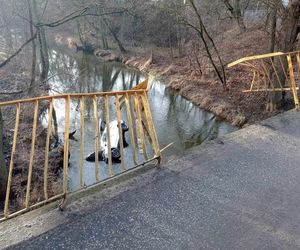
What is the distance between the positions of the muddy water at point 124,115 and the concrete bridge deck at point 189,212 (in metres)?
1.47

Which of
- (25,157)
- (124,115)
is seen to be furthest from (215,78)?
(25,157)

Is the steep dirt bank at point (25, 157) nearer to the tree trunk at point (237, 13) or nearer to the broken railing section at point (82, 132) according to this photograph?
the broken railing section at point (82, 132)

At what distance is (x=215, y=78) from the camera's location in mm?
15133

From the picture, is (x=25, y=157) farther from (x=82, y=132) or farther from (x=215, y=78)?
(x=215, y=78)

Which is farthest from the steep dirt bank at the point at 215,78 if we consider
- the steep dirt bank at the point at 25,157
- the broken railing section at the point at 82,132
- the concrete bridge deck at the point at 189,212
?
the steep dirt bank at the point at 25,157

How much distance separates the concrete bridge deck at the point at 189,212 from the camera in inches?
120

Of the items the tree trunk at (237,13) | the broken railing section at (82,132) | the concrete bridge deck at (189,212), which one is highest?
the tree trunk at (237,13)

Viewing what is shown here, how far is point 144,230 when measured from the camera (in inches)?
125

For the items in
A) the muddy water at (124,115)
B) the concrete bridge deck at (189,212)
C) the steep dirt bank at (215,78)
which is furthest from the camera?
the steep dirt bank at (215,78)

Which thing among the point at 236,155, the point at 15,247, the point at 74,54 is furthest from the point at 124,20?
the point at 15,247

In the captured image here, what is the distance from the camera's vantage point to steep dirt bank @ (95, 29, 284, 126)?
38.0 feet

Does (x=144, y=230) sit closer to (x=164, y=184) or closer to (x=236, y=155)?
(x=164, y=184)

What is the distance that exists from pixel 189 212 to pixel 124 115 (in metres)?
9.50

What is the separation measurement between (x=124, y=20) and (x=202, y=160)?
26767 millimetres
